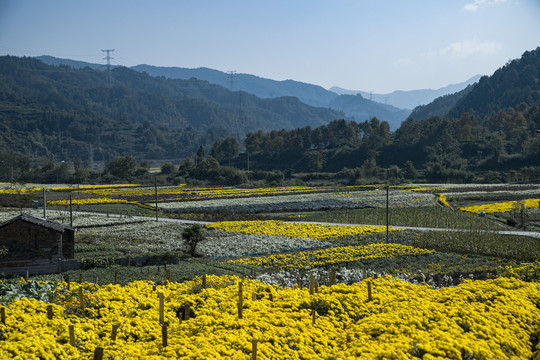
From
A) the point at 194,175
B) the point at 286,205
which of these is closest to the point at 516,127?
the point at 194,175

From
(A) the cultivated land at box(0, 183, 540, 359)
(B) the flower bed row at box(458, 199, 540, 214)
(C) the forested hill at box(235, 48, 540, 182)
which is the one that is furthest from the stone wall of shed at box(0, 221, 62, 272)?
(C) the forested hill at box(235, 48, 540, 182)

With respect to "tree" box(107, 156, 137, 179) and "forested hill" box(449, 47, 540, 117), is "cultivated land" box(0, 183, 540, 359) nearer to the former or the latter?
"tree" box(107, 156, 137, 179)

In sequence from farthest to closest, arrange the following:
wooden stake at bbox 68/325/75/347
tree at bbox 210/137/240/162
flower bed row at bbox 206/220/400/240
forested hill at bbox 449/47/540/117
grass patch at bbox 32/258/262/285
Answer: forested hill at bbox 449/47/540/117
tree at bbox 210/137/240/162
flower bed row at bbox 206/220/400/240
grass patch at bbox 32/258/262/285
wooden stake at bbox 68/325/75/347

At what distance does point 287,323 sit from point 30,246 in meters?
16.0

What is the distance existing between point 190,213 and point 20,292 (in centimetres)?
A: 3688

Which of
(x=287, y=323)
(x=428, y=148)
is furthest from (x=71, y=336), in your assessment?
(x=428, y=148)

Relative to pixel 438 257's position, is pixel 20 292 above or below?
above

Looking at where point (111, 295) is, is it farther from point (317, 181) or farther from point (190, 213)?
point (317, 181)

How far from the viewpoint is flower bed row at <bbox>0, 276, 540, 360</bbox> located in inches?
343

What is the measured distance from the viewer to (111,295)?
12.9 metres

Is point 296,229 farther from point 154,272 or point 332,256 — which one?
point 154,272

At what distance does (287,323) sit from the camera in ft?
34.4

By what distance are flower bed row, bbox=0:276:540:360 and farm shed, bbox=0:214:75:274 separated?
8.99 meters

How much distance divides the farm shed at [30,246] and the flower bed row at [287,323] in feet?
29.5
